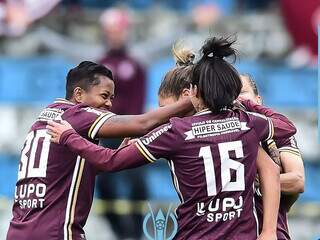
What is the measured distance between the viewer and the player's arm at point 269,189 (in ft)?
16.0

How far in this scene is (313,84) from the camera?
464 inches

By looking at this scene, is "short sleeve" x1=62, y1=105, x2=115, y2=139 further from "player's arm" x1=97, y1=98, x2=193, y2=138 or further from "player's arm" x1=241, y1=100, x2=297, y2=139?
"player's arm" x1=241, y1=100, x2=297, y2=139

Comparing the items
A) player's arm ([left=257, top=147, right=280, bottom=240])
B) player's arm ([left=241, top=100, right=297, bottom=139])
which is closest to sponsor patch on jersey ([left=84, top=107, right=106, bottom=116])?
player's arm ([left=241, top=100, right=297, bottom=139])

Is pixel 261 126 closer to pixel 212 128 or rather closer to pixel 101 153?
pixel 212 128

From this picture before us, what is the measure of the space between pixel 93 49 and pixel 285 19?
87.2 inches

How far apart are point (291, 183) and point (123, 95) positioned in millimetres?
6041

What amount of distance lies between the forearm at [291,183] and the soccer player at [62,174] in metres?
0.63

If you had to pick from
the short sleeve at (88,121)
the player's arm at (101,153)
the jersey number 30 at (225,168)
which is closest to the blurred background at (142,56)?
the short sleeve at (88,121)

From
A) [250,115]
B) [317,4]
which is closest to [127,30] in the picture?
[317,4]

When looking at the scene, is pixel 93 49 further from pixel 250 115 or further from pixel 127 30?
pixel 250 115

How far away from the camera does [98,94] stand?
17.8ft

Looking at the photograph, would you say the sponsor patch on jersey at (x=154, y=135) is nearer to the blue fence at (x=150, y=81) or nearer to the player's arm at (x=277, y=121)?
the player's arm at (x=277, y=121)

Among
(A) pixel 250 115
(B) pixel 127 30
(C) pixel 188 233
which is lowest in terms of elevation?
(C) pixel 188 233

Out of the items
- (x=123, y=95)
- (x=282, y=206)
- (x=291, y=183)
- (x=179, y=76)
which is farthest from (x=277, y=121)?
(x=123, y=95)
